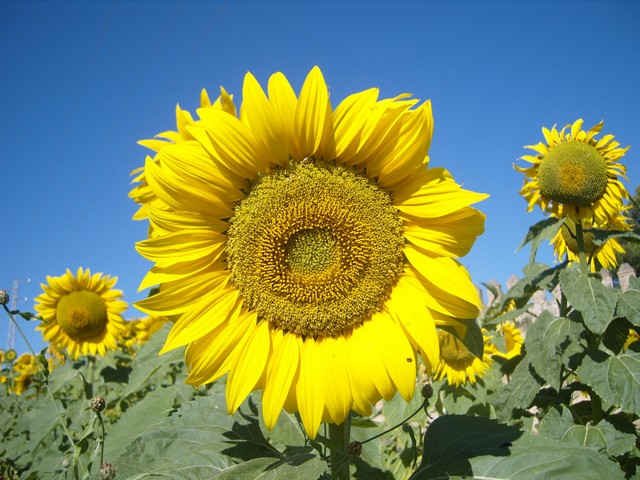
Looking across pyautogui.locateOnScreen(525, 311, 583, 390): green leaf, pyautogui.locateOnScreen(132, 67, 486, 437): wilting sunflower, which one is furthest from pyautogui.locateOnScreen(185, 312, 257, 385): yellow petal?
pyautogui.locateOnScreen(525, 311, 583, 390): green leaf

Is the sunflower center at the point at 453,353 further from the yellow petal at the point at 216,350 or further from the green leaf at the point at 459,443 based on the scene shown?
the yellow petal at the point at 216,350

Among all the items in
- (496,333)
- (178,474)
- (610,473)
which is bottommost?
(610,473)

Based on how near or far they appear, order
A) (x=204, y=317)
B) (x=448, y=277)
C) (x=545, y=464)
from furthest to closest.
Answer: (x=204, y=317)
(x=448, y=277)
(x=545, y=464)

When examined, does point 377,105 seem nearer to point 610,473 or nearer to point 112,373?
point 610,473

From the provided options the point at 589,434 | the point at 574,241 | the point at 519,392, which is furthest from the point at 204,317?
the point at 574,241

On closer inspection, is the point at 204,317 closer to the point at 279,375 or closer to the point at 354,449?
the point at 279,375

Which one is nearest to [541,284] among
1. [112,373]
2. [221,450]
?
[221,450]
